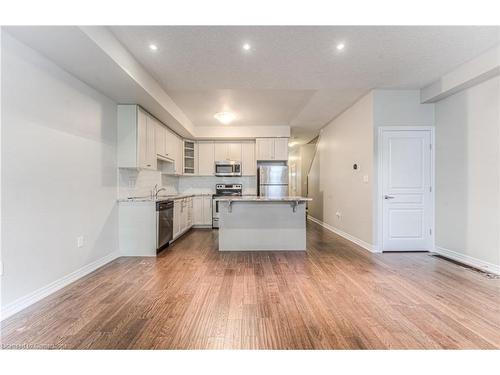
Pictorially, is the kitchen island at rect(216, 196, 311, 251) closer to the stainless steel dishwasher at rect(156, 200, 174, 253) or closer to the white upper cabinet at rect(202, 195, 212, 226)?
the stainless steel dishwasher at rect(156, 200, 174, 253)

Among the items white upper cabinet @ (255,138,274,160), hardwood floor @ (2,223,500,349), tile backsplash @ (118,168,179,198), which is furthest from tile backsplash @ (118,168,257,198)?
hardwood floor @ (2,223,500,349)

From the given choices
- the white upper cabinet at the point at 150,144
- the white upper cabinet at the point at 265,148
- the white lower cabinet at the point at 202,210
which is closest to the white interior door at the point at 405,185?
the white upper cabinet at the point at 265,148

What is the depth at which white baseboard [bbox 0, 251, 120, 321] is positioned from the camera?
1915 millimetres

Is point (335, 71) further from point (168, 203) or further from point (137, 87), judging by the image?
point (168, 203)

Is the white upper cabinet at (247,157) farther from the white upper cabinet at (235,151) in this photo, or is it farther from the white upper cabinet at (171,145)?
the white upper cabinet at (171,145)

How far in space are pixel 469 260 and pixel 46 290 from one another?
17.5ft

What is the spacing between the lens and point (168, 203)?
417 cm

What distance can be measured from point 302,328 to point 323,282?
0.95m

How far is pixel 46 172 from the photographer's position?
2312mm

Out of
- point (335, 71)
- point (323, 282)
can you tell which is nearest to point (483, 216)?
point (323, 282)

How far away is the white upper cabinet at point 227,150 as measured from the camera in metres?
6.30

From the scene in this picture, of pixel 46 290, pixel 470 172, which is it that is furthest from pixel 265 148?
pixel 46 290

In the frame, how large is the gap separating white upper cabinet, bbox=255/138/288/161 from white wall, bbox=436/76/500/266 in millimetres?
3252
